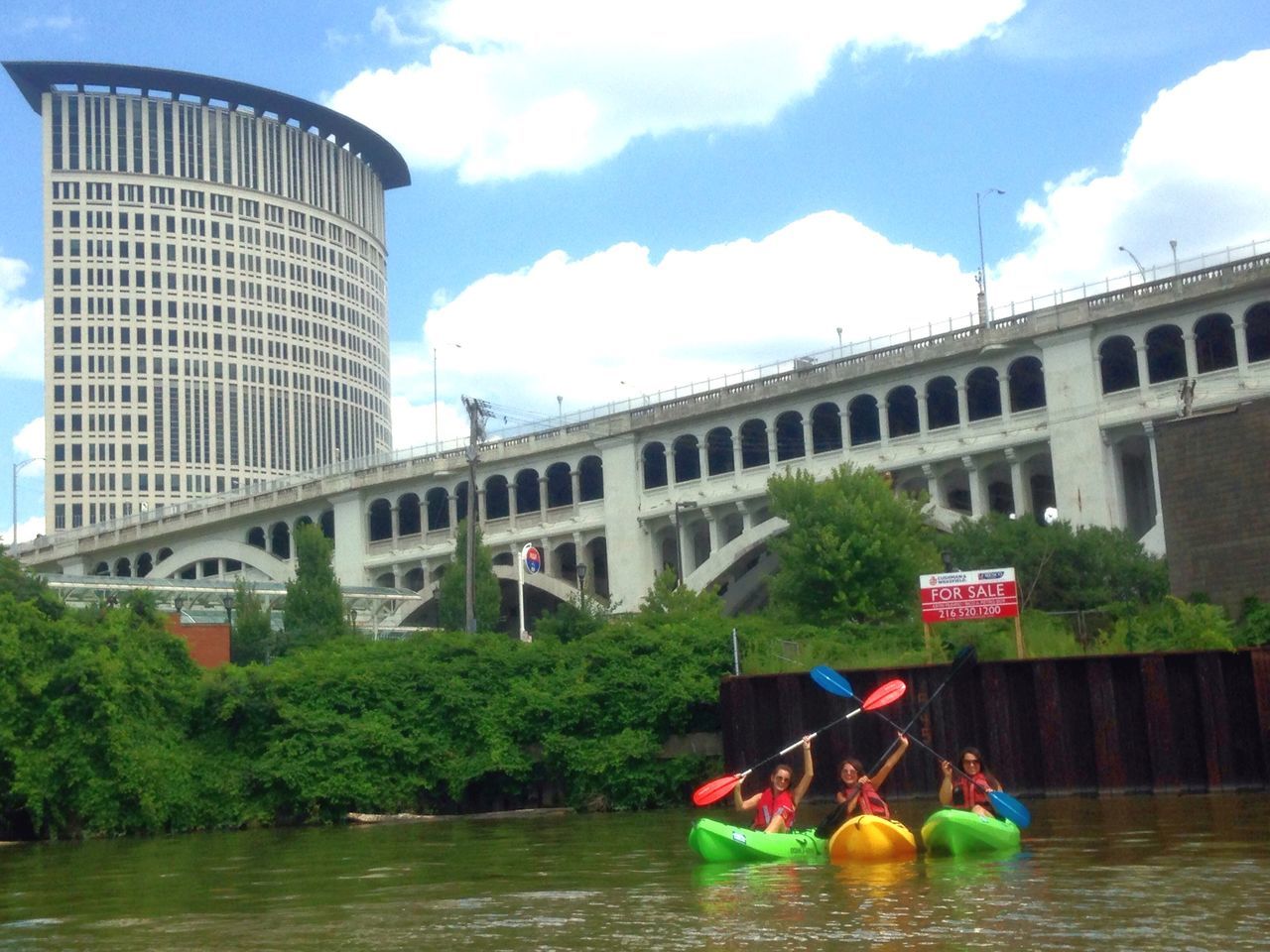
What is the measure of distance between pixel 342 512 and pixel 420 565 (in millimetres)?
6462

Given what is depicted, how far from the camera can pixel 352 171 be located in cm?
19012

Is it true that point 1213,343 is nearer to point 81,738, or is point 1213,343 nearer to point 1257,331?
point 1257,331

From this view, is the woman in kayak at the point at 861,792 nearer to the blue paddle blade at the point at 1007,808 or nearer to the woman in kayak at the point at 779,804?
the woman in kayak at the point at 779,804

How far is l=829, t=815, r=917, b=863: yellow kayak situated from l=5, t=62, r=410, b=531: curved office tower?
5997 inches

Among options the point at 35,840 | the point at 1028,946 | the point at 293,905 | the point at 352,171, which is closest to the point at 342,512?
the point at 35,840

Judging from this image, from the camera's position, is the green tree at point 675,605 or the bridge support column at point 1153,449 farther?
the bridge support column at point 1153,449

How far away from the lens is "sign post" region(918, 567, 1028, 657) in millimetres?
38156

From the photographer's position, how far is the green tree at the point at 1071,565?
53.5 meters

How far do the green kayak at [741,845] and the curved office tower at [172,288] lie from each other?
151059 millimetres

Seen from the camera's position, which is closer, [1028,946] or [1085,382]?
[1028,946]

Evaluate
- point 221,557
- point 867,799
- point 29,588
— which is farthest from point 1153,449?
point 221,557

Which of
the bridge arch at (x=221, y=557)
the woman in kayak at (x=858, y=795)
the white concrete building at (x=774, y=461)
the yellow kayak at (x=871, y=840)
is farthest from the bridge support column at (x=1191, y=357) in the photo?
the bridge arch at (x=221, y=557)

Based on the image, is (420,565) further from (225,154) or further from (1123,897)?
(225,154)

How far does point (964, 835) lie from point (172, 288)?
523 ft
